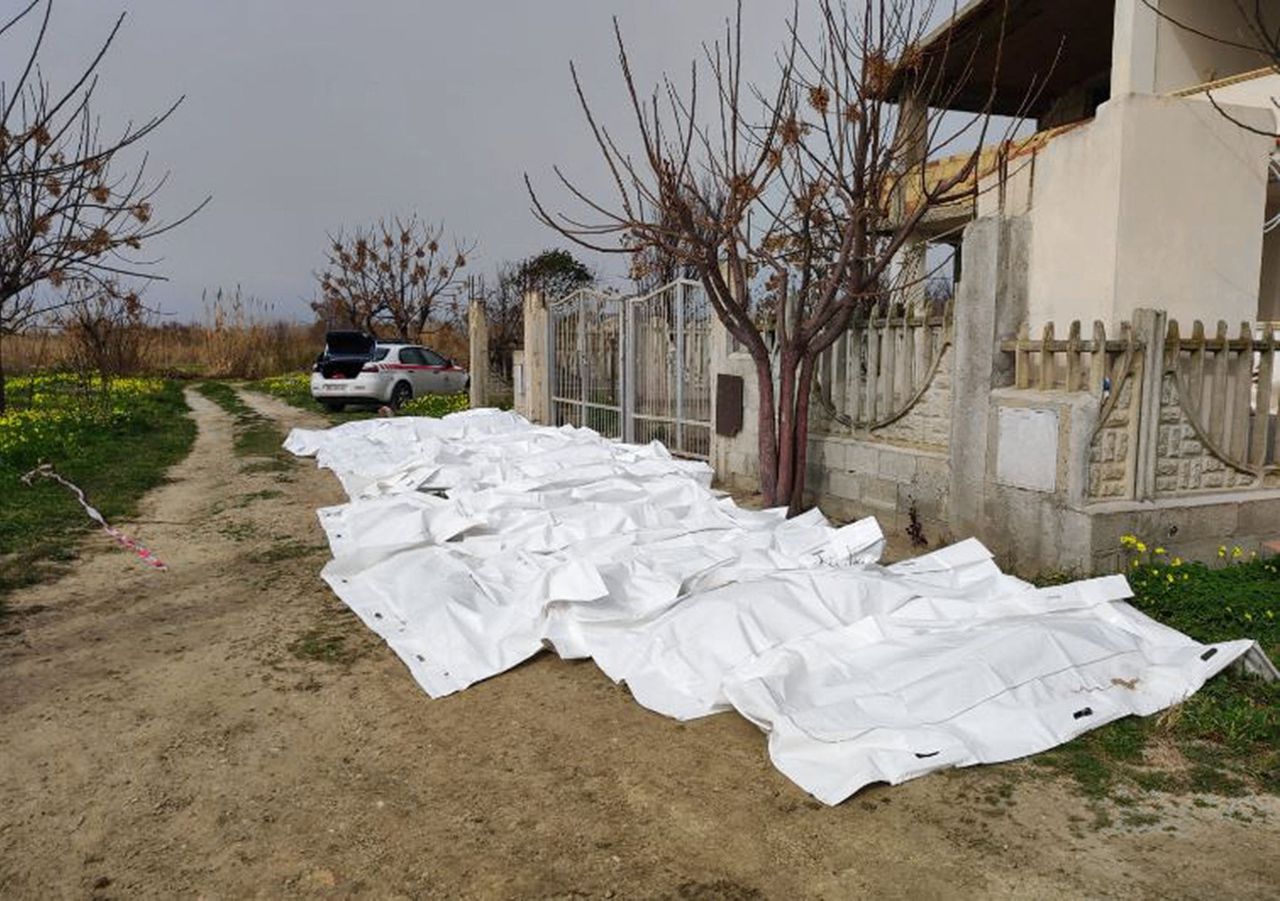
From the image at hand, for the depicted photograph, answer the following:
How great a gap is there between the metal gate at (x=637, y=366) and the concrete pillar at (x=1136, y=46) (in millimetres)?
7275

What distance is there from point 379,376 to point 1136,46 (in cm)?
1397

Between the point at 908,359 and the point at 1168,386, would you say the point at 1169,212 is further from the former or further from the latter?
the point at 1168,386

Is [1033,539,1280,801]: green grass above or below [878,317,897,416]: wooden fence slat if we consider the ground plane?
below

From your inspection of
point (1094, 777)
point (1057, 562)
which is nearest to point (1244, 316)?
point (1057, 562)

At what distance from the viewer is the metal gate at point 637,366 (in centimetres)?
1038

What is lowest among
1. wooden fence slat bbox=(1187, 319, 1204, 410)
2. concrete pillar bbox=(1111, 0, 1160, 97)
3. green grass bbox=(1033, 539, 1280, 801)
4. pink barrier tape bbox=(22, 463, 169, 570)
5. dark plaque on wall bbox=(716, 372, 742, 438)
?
green grass bbox=(1033, 539, 1280, 801)

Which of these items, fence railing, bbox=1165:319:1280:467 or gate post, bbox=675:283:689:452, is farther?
gate post, bbox=675:283:689:452

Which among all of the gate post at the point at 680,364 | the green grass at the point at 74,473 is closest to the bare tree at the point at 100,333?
the green grass at the point at 74,473

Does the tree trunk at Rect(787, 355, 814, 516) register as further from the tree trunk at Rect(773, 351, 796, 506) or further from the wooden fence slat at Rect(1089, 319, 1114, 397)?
the wooden fence slat at Rect(1089, 319, 1114, 397)

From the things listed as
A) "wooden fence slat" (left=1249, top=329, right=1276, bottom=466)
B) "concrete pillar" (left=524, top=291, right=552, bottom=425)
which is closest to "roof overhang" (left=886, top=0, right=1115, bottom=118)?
"concrete pillar" (left=524, top=291, right=552, bottom=425)

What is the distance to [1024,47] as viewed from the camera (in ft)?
55.5

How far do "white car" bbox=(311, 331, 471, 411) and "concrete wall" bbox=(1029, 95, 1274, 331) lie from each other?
1375 cm

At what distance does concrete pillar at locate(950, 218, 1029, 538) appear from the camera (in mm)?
6250

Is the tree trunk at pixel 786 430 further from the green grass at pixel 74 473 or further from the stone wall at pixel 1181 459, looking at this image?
the green grass at pixel 74 473
